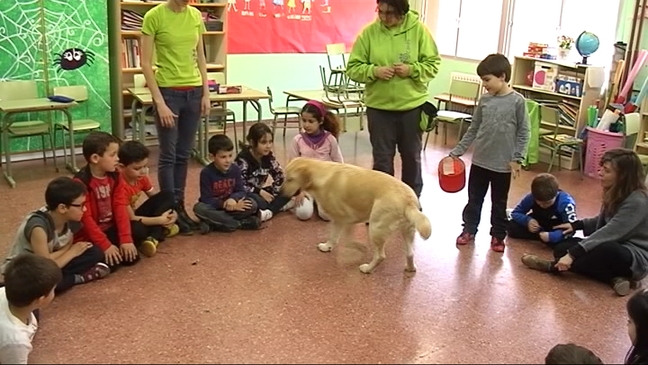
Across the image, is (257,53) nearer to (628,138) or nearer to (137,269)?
(628,138)

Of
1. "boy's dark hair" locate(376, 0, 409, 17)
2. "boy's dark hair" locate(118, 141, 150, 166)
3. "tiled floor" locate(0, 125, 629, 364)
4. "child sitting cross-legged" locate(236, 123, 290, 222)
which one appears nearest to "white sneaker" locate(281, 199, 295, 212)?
"child sitting cross-legged" locate(236, 123, 290, 222)

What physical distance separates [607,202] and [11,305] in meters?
2.79

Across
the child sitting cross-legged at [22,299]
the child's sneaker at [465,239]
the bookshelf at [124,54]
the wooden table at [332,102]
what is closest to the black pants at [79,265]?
the child sitting cross-legged at [22,299]

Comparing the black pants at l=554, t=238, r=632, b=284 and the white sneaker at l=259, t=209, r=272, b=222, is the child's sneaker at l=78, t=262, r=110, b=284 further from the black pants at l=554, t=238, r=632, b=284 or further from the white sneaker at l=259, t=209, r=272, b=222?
the black pants at l=554, t=238, r=632, b=284

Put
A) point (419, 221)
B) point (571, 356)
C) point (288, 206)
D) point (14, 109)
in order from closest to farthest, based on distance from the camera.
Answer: point (571, 356)
point (419, 221)
point (288, 206)
point (14, 109)

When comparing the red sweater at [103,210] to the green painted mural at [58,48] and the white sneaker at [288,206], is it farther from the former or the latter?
the green painted mural at [58,48]

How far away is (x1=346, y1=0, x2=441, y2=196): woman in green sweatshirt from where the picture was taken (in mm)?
3820

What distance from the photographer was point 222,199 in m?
3.92

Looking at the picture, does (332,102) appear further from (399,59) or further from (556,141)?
(399,59)

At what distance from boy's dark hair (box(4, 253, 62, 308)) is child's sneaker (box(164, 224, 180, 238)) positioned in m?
1.32

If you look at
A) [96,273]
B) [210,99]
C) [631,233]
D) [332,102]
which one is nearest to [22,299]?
[96,273]

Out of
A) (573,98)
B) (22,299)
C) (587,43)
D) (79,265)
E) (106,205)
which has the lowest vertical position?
(79,265)

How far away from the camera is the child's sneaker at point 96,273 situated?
3.09 meters

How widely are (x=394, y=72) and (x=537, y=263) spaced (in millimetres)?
1344
